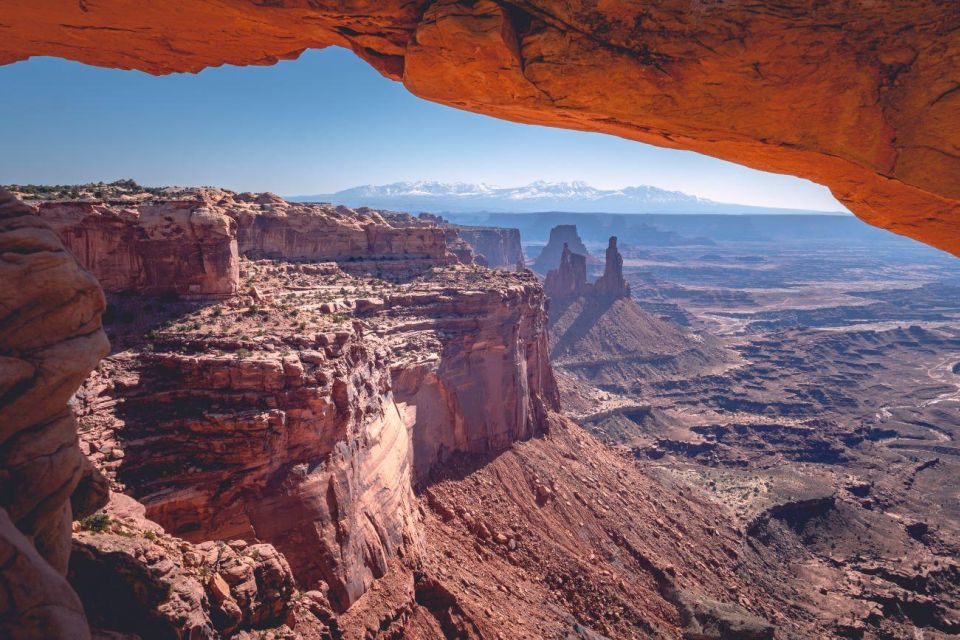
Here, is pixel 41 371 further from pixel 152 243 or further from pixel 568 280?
pixel 568 280

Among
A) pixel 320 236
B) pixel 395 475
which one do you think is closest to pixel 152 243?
pixel 395 475

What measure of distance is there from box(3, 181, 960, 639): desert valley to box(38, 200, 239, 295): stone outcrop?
8 cm

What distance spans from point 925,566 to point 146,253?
54.4 metres

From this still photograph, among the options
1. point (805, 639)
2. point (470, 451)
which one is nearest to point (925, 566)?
point (805, 639)

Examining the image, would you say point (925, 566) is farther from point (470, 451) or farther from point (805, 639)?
point (470, 451)

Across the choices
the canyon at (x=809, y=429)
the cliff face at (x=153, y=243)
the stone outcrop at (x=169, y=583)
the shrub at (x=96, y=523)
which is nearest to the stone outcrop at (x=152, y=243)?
the cliff face at (x=153, y=243)

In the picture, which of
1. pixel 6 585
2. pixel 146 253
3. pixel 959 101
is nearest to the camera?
pixel 6 585

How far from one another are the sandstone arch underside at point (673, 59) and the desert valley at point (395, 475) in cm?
521

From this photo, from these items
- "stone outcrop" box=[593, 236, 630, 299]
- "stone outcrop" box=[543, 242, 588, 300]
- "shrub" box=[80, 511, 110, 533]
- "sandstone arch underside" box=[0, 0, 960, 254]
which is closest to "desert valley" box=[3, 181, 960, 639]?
"shrub" box=[80, 511, 110, 533]

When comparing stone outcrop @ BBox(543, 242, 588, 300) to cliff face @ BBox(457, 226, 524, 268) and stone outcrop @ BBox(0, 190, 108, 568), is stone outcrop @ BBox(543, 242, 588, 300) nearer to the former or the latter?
cliff face @ BBox(457, 226, 524, 268)

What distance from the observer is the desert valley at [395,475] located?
13.1m

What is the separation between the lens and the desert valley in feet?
43.1

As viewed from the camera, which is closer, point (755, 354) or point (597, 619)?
point (597, 619)

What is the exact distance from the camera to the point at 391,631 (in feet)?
61.8
